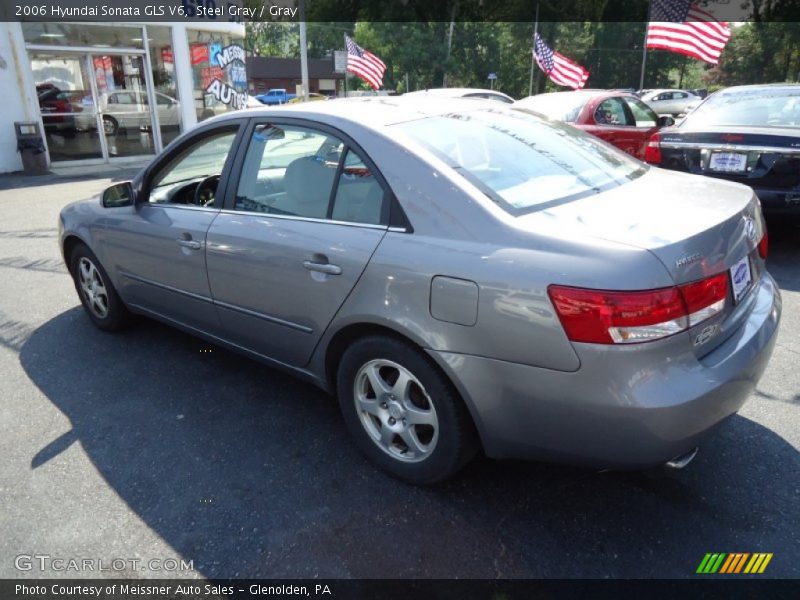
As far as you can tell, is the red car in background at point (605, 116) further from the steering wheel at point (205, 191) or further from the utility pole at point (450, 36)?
the utility pole at point (450, 36)

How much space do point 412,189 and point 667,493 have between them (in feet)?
5.53

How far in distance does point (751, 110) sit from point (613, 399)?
216 inches

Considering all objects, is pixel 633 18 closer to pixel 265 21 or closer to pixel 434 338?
pixel 265 21

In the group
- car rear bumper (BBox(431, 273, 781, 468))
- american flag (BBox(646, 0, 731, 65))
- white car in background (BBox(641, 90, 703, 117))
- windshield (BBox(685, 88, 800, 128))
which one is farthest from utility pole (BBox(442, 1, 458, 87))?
car rear bumper (BBox(431, 273, 781, 468))

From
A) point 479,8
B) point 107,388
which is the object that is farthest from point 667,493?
point 479,8

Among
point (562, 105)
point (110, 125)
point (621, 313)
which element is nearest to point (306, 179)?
point (621, 313)

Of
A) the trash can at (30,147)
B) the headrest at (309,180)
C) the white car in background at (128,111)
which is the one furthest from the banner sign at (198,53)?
the headrest at (309,180)

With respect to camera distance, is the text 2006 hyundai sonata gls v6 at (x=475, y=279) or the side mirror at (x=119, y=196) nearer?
the text 2006 hyundai sonata gls v6 at (x=475, y=279)

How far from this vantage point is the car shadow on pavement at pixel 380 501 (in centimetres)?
237

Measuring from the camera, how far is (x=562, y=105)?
8.35m

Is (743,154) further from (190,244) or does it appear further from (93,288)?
(93,288)

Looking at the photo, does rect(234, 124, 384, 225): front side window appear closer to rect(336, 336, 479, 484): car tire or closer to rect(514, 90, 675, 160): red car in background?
A: rect(336, 336, 479, 484): car tire

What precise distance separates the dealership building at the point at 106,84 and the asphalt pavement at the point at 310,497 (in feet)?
39.6

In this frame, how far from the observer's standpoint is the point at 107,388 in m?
3.79
